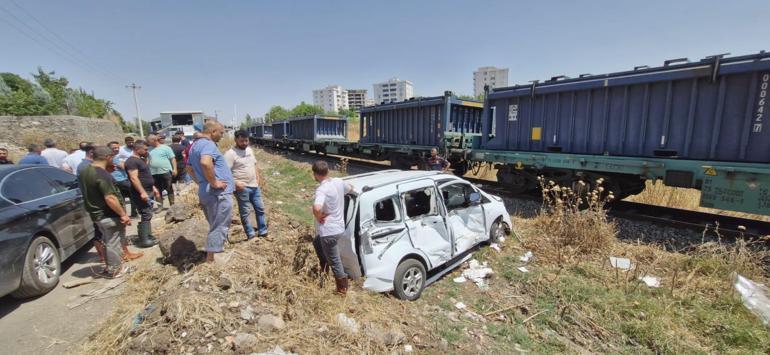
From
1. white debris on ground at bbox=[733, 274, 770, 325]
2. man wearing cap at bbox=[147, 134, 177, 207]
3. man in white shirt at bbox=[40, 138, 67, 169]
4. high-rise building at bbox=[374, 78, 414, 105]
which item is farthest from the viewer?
high-rise building at bbox=[374, 78, 414, 105]

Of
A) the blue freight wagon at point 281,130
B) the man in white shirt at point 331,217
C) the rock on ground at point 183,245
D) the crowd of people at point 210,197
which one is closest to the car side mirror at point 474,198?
the crowd of people at point 210,197

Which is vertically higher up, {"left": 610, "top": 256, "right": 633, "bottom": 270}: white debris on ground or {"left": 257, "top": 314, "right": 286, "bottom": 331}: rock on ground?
{"left": 257, "top": 314, "right": 286, "bottom": 331}: rock on ground

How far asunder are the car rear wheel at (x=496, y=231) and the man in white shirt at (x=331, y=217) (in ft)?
9.19

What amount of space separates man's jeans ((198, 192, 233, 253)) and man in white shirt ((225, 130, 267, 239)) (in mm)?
715

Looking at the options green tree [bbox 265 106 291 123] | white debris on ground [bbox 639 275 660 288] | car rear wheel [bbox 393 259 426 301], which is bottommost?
white debris on ground [bbox 639 275 660 288]

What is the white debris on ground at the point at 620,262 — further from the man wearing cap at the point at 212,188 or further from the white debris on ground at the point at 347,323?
the man wearing cap at the point at 212,188

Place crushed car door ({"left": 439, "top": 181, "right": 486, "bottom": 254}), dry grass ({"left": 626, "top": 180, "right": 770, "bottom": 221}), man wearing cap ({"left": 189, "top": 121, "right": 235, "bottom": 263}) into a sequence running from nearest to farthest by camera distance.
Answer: man wearing cap ({"left": 189, "top": 121, "right": 235, "bottom": 263})
crushed car door ({"left": 439, "top": 181, "right": 486, "bottom": 254})
dry grass ({"left": 626, "top": 180, "right": 770, "bottom": 221})

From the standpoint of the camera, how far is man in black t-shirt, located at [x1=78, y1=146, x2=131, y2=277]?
148 inches

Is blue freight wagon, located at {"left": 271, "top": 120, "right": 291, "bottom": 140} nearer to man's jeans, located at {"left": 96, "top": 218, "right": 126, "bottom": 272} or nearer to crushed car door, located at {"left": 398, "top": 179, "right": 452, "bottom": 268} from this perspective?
man's jeans, located at {"left": 96, "top": 218, "right": 126, "bottom": 272}

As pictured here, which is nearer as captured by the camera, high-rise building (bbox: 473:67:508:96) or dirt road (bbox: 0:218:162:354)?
dirt road (bbox: 0:218:162:354)

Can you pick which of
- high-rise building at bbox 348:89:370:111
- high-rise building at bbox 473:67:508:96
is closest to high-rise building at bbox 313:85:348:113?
high-rise building at bbox 348:89:370:111

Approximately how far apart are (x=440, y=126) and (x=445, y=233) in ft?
21.7

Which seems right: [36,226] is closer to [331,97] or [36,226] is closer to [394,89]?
[394,89]

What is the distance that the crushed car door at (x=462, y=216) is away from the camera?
4.42m
